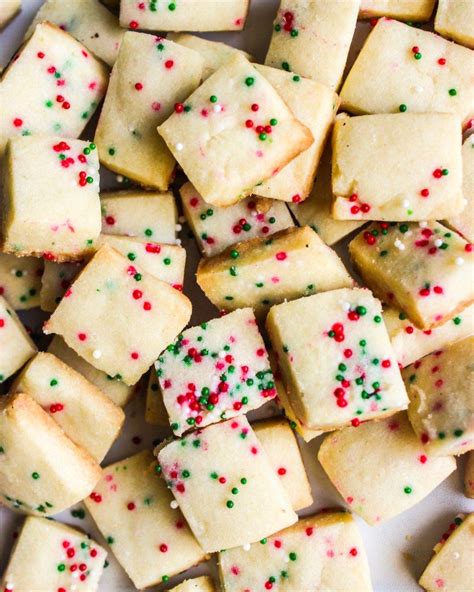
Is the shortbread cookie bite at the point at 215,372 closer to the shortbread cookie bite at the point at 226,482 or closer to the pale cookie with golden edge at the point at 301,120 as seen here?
the shortbread cookie bite at the point at 226,482

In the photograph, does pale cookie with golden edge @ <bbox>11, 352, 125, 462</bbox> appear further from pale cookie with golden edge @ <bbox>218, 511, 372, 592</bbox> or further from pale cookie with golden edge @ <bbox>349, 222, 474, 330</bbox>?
pale cookie with golden edge @ <bbox>349, 222, 474, 330</bbox>

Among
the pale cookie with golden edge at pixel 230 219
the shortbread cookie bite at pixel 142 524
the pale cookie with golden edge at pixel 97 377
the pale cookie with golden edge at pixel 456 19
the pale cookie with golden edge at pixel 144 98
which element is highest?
the pale cookie with golden edge at pixel 456 19

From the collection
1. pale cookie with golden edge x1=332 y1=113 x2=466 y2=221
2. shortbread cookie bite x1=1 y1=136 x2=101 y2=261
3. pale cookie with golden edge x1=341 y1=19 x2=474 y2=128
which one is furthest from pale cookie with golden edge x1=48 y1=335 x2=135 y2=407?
pale cookie with golden edge x1=341 y1=19 x2=474 y2=128

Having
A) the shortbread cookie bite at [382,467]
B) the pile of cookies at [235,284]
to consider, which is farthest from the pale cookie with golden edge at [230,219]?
the shortbread cookie bite at [382,467]

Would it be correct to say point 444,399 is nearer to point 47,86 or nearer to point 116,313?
point 116,313

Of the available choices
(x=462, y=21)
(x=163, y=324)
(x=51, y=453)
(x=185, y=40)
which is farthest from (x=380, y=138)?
(x=51, y=453)

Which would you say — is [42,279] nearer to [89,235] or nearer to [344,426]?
[89,235]

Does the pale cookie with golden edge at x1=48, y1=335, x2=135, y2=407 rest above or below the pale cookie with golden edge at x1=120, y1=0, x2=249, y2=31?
below

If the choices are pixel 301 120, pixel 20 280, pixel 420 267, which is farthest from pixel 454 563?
pixel 20 280
